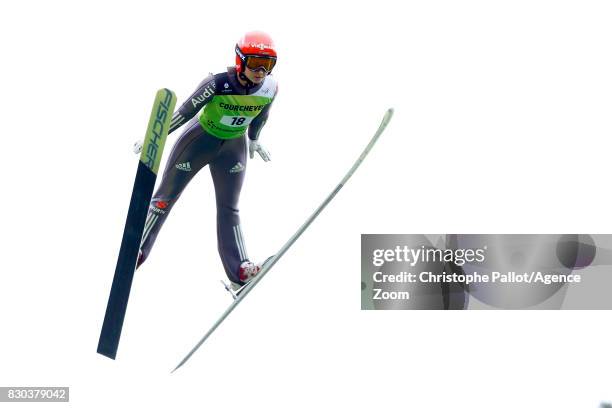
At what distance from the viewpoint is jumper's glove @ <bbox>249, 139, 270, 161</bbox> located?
1169 cm

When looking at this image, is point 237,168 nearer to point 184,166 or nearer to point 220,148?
point 220,148

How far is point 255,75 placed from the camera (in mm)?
10883

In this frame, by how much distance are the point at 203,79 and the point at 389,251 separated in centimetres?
376

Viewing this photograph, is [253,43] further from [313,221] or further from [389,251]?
[389,251]

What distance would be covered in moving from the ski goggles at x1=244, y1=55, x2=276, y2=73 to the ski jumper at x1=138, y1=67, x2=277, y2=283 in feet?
0.89

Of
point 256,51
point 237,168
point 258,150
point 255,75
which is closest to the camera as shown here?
point 256,51

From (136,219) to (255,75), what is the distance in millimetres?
1816

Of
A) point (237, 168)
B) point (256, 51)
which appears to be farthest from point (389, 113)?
point (237, 168)

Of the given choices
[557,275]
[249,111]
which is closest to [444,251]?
[557,275]

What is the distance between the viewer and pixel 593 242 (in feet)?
47.4

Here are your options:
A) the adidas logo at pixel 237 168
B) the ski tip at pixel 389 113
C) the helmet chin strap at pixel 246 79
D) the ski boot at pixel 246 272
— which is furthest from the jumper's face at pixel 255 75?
the ski boot at pixel 246 272

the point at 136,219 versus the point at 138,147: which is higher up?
the point at 138,147

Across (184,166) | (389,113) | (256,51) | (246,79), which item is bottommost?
(184,166)

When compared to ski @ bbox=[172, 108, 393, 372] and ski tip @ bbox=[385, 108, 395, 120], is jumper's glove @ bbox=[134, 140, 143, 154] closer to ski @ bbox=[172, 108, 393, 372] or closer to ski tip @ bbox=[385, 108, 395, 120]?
ski @ bbox=[172, 108, 393, 372]
